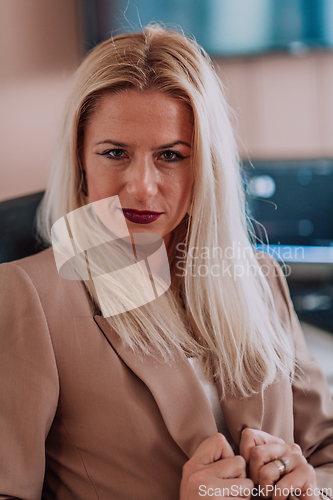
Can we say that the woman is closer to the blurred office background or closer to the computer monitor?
the blurred office background

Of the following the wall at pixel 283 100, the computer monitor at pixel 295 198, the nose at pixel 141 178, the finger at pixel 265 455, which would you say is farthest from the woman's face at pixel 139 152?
the wall at pixel 283 100

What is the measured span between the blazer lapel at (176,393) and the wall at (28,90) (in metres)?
0.38

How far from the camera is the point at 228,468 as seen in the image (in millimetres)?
494

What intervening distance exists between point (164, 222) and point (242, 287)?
0.59 ft

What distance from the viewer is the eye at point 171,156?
604 mm

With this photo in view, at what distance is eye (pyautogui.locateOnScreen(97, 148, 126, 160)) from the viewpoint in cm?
59

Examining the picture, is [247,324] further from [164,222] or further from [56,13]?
[56,13]

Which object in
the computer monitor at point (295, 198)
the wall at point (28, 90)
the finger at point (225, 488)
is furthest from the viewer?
the computer monitor at point (295, 198)

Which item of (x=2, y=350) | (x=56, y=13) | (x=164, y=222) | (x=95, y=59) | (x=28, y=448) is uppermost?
(x=56, y=13)

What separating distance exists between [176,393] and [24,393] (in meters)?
0.20

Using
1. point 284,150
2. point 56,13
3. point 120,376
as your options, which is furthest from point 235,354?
point 284,150

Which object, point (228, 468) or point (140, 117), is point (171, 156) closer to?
point (140, 117)

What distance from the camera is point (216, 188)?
0.69m

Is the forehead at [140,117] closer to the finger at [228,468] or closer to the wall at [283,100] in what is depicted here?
the finger at [228,468]
